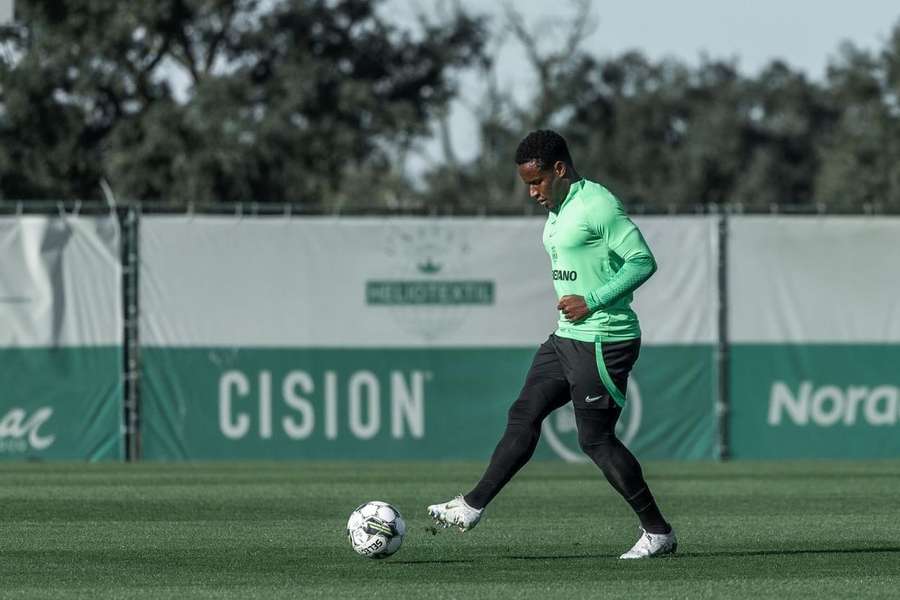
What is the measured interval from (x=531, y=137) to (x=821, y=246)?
409 inches

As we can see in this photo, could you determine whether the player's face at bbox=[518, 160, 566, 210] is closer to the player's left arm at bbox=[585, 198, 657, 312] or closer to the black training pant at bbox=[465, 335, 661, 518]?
the player's left arm at bbox=[585, 198, 657, 312]

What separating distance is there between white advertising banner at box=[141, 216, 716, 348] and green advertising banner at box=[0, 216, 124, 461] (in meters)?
0.50

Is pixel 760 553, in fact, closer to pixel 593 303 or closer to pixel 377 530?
pixel 593 303

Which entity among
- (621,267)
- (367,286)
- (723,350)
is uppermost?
(621,267)

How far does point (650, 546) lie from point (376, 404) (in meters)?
9.42

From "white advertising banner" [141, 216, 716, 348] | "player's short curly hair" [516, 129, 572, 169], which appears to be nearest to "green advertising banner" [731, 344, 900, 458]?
"white advertising banner" [141, 216, 716, 348]

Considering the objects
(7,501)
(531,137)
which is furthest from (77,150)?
(531,137)

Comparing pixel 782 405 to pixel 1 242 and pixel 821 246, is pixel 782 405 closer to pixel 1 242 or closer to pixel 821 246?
pixel 821 246

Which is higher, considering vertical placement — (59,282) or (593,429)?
(59,282)

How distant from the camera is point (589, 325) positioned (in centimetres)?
912

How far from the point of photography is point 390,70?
4662cm

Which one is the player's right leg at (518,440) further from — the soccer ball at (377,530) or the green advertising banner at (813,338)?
the green advertising banner at (813,338)

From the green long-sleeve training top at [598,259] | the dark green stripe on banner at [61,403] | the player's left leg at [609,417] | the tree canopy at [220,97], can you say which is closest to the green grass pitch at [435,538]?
the player's left leg at [609,417]

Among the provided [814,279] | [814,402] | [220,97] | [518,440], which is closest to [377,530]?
[518,440]
